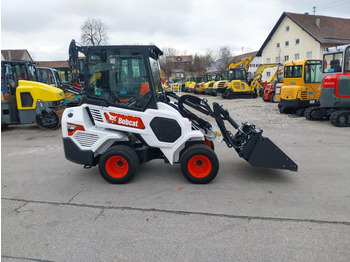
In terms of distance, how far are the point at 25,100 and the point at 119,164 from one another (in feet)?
21.8

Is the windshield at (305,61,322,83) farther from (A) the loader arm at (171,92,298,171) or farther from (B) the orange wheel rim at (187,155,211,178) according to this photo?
(B) the orange wheel rim at (187,155,211,178)

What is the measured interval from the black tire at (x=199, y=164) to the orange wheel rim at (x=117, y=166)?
3.33 ft

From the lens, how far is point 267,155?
15.4ft

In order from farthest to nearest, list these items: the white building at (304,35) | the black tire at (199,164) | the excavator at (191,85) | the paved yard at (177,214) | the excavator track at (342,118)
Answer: the excavator at (191,85) < the white building at (304,35) < the excavator track at (342,118) < the black tire at (199,164) < the paved yard at (177,214)

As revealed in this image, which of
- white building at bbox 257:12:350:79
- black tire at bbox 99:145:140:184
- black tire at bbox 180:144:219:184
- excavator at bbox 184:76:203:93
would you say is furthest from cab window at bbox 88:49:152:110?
white building at bbox 257:12:350:79

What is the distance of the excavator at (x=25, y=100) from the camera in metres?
9.67

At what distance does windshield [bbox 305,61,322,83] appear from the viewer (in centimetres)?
1235

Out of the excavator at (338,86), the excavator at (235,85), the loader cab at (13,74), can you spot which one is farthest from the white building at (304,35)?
the loader cab at (13,74)

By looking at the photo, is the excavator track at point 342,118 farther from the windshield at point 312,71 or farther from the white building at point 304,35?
the white building at point 304,35

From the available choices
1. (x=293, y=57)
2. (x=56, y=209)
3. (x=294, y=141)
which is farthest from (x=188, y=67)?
(x=56, y=209)

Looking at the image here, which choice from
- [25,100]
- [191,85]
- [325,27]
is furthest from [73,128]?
[325,27]

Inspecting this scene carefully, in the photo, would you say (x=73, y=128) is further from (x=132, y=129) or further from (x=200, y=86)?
(x=200, y=86)

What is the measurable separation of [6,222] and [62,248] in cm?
118

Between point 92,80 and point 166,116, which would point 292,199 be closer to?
point 166,116
